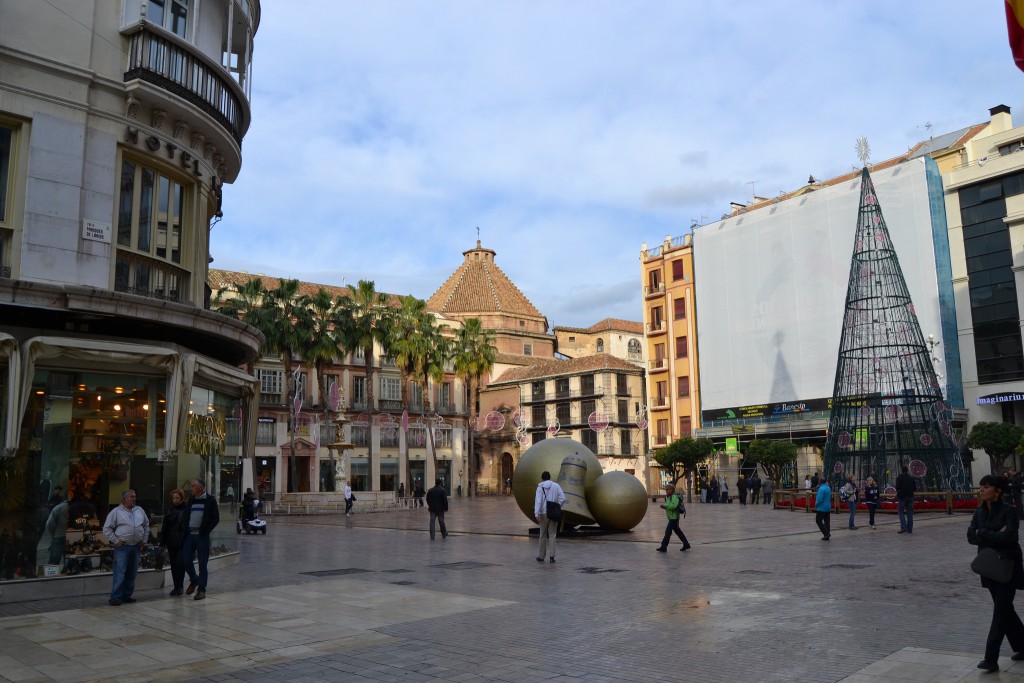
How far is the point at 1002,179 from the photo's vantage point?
50000mm

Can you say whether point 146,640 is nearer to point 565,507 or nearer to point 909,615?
point 909,615

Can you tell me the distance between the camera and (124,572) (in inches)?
468

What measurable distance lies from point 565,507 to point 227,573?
8711mm

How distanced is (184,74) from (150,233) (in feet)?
9.09

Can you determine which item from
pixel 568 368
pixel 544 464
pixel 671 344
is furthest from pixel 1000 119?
pixel 544 464

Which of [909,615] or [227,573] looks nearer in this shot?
[909,615]

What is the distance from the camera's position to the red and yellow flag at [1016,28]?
7.98 meters

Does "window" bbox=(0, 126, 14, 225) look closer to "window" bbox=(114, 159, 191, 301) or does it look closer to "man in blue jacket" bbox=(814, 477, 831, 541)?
"window" bbox=(114, 159, 191, 301)

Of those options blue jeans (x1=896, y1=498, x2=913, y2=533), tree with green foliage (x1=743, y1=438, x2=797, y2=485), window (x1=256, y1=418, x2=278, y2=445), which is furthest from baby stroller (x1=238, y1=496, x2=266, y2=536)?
window (x1=256, y1=418, x2=278, y2=445)

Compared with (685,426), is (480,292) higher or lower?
higher

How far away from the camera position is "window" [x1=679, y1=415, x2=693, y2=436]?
65625 millimetres

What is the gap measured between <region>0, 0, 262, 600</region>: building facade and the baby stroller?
1248 centimetres

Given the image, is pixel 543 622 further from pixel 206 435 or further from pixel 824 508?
pixel 824 508

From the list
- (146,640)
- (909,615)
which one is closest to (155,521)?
(146,640)
